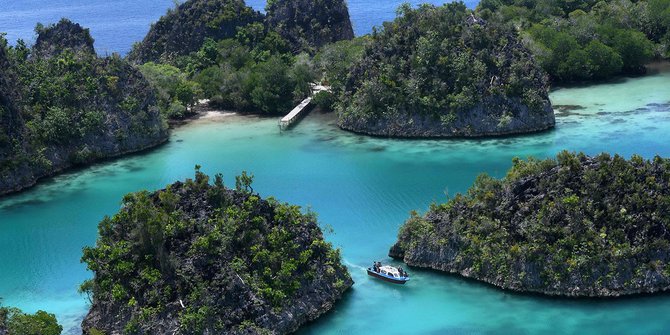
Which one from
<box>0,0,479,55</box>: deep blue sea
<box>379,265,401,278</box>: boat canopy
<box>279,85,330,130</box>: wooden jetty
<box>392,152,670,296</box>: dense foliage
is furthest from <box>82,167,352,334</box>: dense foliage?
<box>0,0,479,55</box>: deep blue sea

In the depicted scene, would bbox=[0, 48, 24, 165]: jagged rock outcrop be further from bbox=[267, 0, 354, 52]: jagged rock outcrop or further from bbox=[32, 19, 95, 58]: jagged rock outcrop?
bbox=[267, 0, 354, 52]: jagged rock outcrop

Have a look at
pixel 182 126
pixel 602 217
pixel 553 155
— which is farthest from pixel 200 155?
pixel 602 217

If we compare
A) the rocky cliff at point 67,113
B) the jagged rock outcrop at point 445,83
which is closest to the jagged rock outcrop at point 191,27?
the rocky cliff at point 67,113

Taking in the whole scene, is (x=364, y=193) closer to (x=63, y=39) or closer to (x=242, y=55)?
(x=242, y=55)

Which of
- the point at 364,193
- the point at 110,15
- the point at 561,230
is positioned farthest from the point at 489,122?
the point at 110,15

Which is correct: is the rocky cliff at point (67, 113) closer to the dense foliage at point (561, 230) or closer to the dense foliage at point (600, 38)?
the dense foliage at point (600, 38)
